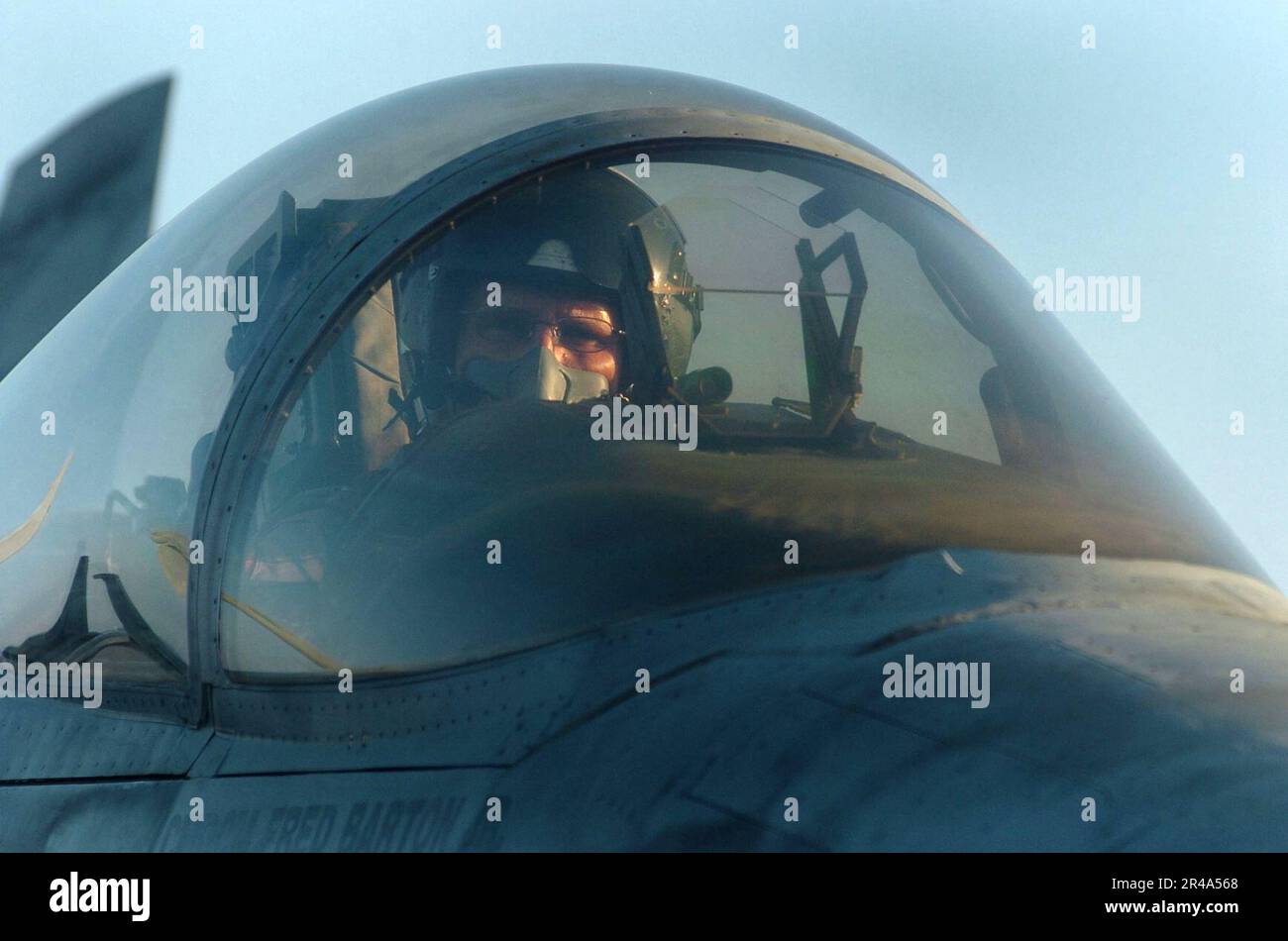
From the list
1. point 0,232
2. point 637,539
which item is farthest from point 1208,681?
point 0,232

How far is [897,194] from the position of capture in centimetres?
370

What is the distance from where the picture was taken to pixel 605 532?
2.84 metres

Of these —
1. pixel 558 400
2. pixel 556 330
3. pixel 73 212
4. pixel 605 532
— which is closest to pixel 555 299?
pixel 556 330

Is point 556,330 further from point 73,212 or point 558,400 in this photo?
point 73,212

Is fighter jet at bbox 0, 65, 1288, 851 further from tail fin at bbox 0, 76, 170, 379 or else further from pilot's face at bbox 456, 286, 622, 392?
tail fin at bbox 0, 76, 170, 379

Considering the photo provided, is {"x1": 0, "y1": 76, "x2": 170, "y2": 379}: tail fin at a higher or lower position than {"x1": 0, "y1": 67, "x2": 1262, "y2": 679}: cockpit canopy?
higher

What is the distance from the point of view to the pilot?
3121 mm

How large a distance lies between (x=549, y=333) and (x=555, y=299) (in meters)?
0.10

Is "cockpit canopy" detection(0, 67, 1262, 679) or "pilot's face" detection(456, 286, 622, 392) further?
"pilot's face" detection(456, 286, 622, 392)

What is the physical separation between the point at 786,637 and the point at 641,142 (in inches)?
54.4

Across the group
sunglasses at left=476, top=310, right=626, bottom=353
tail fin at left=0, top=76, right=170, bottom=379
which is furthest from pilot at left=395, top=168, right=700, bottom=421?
tail fin at left=0, top=76, right=170, bottom=379

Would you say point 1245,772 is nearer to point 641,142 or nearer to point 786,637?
point 786,637

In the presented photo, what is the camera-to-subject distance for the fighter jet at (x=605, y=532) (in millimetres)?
2311

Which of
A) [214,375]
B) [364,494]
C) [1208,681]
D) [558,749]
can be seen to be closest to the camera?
[1208,681]
